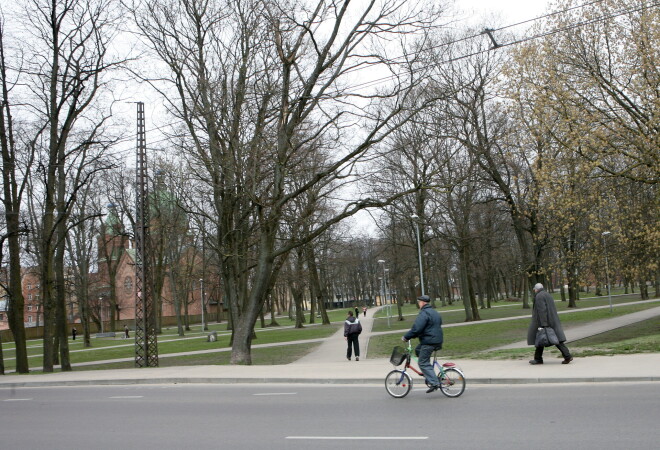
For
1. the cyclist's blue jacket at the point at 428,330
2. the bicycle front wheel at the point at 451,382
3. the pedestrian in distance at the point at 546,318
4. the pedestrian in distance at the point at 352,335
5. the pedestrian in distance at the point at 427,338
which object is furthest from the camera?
the pedestrian in distance at the point at 352,335

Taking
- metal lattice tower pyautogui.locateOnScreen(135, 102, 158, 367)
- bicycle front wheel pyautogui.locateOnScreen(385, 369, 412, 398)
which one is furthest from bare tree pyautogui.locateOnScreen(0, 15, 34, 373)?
bicycle front wheel pyautogui.locateOnScreen(385, 369, 412, 398)

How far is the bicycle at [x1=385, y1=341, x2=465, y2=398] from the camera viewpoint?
433 inches

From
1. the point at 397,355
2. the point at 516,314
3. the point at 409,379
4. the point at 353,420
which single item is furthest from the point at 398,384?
the point at 516,314

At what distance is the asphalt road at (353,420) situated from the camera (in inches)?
296

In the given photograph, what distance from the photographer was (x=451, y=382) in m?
11.0

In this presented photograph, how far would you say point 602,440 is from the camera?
7008 millimetres

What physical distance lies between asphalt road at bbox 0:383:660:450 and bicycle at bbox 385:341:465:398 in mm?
225

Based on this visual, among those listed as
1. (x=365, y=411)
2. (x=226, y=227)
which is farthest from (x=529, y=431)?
(x=226, y=227)

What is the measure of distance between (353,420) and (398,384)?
91.6 inches

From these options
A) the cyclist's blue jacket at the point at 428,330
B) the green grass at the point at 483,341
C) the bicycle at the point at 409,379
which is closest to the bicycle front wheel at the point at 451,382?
the bicycle at the point at 409,379

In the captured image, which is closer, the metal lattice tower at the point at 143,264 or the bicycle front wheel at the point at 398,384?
the bicycle front wheel at the point at 398,384

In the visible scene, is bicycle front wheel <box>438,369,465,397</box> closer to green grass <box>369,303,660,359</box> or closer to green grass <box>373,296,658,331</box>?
green grass <box>369,303,660,359</box>

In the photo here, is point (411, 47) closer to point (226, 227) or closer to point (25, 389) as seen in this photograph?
point (226, 227)

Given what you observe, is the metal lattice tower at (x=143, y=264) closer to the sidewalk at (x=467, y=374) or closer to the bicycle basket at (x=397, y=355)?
the sidewalk at (x=467, y=374)
